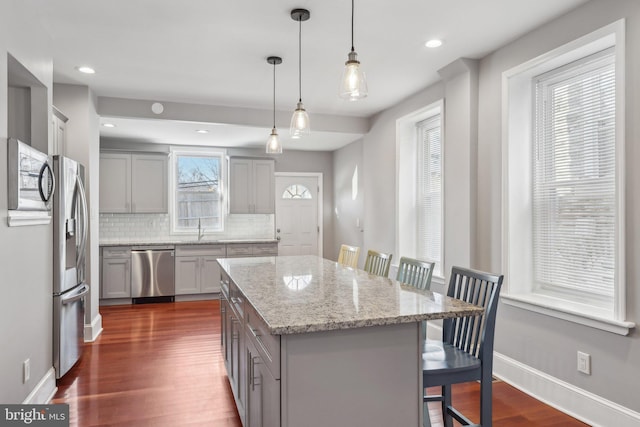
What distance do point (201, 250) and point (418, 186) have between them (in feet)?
10.9

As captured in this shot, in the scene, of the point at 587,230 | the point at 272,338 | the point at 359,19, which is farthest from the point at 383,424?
the point at 359,19

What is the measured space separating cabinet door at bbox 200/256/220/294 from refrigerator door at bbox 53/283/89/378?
2.59 metres

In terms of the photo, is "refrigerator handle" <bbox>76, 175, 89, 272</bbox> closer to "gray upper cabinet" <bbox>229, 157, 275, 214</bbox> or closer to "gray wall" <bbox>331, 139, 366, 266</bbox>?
"gray upper cabinet" <bbox>229, 157, 275, 214</bbox>

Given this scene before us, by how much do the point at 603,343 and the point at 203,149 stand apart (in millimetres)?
5884

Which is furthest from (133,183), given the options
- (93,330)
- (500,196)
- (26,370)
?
(500,196)

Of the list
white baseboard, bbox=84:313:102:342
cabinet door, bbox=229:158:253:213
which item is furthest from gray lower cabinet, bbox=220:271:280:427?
cabinet door, bbox=229:158:253:213

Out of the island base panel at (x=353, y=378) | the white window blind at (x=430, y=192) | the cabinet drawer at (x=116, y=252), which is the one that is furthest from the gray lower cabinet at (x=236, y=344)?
the cabinet drawer at (x=116, y=252)

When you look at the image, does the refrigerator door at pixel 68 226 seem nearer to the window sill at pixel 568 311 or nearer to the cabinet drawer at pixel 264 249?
the cabinet drawer at pixel 264 249

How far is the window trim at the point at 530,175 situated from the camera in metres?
2.29

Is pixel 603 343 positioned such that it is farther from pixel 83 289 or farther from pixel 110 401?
pixel 83 289

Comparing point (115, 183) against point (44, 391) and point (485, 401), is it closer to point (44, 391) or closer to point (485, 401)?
point (44, 391)

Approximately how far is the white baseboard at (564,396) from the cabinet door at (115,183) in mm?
5269

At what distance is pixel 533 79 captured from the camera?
121 inches

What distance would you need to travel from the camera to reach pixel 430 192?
4.45 metres
